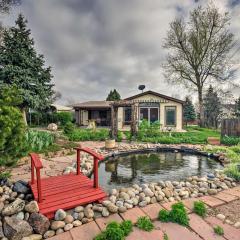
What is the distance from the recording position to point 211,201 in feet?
11.8

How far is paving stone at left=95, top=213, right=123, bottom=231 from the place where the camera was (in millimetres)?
2791

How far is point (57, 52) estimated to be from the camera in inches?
464

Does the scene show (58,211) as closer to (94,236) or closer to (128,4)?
(94,236)

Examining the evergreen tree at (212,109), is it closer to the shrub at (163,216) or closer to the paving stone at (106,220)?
the shrub at (163,216)

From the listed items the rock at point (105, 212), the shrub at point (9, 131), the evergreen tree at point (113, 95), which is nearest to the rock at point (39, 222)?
the rock at point (105, 212)

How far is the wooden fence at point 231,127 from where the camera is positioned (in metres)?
11.4

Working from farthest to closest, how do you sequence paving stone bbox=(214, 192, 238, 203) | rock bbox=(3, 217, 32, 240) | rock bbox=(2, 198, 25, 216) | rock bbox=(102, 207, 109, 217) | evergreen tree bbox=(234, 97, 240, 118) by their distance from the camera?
1. evergreen tree bbox=(234, 97, 240, 118)
2. paving stone bbox=(214, 192, 238, 203)
3. rock bbox=(102, 207, 109, 217)
4. rock bbox=(2, 198, 25, 216)
5. rock bbox=(3, 217, 32, 240)

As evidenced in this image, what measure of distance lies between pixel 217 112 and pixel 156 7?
2152 cm

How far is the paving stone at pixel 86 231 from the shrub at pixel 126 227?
1.15 feet

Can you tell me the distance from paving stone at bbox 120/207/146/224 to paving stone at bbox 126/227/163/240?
0.22 m

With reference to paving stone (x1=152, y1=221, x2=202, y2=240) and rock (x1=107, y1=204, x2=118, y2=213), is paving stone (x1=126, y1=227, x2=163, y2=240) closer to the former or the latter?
paving stone (x1=152, y1=221, x2=202, y2=240)

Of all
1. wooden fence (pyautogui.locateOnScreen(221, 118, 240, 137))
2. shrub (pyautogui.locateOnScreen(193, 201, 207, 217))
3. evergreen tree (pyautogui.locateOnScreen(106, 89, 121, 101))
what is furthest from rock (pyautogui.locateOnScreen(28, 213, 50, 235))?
evergreen tree (pyautogui.locateOnScreen(106, 89, 121, 101))

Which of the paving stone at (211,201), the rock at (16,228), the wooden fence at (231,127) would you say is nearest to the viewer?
the rock at (16,228)

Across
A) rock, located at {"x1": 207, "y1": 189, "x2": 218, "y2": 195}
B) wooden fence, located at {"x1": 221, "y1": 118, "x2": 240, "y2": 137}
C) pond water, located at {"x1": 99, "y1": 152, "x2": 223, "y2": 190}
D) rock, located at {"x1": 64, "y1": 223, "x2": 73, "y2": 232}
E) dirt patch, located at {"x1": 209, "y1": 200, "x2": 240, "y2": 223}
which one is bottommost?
pond water, located at {"x1": 99, "y1": 152, "x2": 223, "y2": 190}
